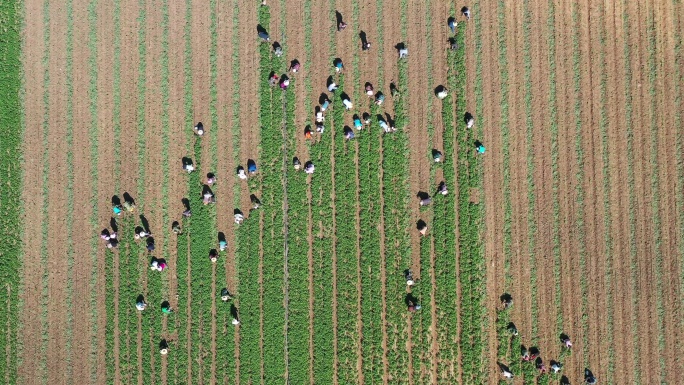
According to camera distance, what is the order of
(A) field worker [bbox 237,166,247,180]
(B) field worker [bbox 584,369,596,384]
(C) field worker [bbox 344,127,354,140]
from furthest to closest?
(C) field worker [bbox 344,127,354,140] < (A) field worker [bbox 237,166,247,180] < (B) field worker [bbox 584,369,596,384]

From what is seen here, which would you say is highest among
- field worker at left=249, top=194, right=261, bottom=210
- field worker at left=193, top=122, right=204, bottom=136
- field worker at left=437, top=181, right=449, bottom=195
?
field worker at left=193, top=122, right=204, bottom=136

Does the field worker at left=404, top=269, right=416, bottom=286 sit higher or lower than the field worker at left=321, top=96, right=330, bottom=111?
lower

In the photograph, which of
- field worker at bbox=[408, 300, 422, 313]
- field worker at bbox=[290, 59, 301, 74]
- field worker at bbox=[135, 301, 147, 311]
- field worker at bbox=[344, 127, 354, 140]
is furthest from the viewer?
field worker at bbox=[290, 59, 301, 74]

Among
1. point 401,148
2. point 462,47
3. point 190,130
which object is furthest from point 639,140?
point 190,130

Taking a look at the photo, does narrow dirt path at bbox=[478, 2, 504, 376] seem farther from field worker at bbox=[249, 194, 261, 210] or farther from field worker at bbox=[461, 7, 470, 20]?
field worker at bbox=[249, 194, 261, 210]

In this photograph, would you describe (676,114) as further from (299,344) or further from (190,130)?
(190,130)

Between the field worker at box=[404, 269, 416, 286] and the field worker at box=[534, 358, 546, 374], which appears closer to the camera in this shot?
the field worker at box=[534, 358, 546, 374]

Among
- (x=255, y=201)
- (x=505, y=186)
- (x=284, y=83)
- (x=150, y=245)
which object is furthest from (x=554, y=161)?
(x=150, y=245)

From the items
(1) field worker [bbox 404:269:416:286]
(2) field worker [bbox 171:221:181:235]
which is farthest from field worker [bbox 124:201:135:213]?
(1) field worker [bbox 404:269:416:286]
